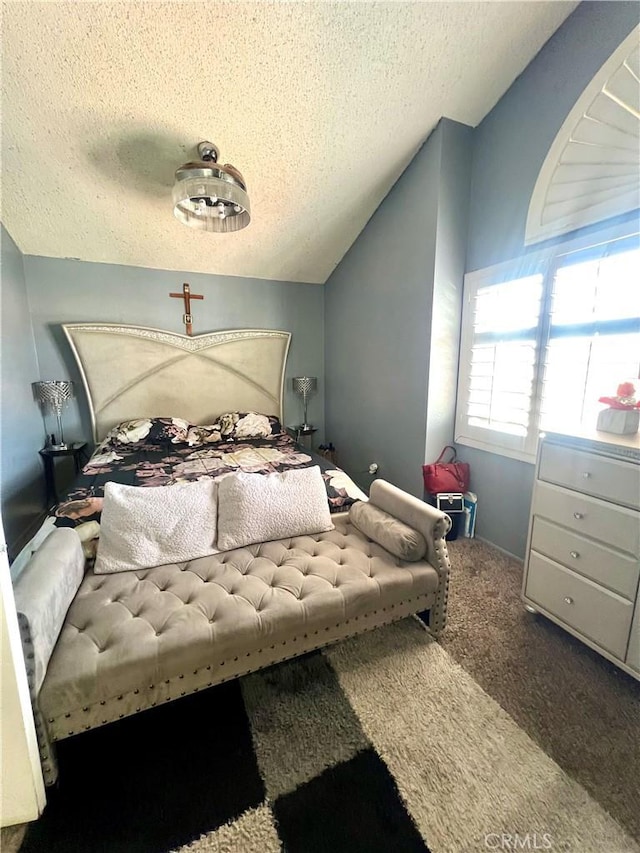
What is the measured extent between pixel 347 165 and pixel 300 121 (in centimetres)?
48

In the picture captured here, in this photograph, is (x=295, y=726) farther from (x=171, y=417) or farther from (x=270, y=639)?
(x=171, y=417)

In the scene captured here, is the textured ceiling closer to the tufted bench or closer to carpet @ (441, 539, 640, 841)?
the tufted bench

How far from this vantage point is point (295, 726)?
4.05ft

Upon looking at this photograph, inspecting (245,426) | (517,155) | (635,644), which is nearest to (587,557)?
(635,644)

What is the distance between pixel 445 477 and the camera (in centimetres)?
250

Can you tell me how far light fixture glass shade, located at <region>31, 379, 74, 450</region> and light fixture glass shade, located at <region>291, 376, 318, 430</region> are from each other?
2041 millimetres

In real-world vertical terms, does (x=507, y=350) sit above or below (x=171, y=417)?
above

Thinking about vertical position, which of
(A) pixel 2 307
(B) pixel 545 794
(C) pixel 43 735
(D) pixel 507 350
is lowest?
(B) pixel 545 794

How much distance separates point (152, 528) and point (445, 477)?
1.90 metres

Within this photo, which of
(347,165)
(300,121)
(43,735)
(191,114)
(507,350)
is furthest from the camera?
(347,165)

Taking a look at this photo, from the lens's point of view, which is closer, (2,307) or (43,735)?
(43,735)

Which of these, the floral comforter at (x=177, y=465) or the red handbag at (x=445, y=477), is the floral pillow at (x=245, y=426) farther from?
the red handbag at (x=445, y=477)

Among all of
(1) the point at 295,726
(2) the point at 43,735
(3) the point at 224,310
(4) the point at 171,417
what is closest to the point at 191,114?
(3) the point at 224,310

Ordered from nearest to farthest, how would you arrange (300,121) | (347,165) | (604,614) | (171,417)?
(604,614)
(300,121)
(347,165)
(171,417)
